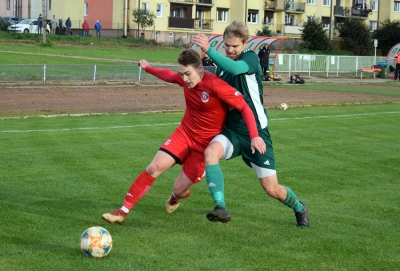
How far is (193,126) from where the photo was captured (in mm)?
7539

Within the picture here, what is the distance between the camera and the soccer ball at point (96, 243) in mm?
6223

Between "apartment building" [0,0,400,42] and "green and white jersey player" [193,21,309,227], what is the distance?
63795mm

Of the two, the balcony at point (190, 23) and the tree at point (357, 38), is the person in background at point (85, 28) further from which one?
the tree at point (357, 38)

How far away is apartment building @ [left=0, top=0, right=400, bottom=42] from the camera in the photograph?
237 feet

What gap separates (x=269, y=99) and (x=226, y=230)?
1934 centimetres

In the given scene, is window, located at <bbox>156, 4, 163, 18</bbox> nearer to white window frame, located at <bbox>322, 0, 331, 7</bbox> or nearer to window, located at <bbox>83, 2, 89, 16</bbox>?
window, located at <bbox>83, 2, 89, 16</bbox>

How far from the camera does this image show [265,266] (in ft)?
20.4

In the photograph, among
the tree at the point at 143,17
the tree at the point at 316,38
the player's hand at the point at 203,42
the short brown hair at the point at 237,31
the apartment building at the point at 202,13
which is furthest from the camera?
the tree at the point at 316,38

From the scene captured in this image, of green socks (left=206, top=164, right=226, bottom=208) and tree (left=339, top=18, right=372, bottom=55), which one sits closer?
green socks (left=206, top=164, right=226, bottom=208)

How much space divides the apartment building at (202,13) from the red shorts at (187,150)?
2506 inches

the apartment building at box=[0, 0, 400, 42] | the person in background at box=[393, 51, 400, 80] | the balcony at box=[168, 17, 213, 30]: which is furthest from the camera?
the balcony at box=[168, 17, 213, 30]

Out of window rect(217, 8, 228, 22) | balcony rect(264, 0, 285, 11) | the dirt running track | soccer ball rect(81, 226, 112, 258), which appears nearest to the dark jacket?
the dirt running track

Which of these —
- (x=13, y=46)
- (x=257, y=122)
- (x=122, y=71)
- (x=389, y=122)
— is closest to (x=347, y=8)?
(x=13, y=46)

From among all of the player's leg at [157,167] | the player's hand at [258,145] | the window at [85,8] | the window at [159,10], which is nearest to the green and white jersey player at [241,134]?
the player's hand at [258,145]
